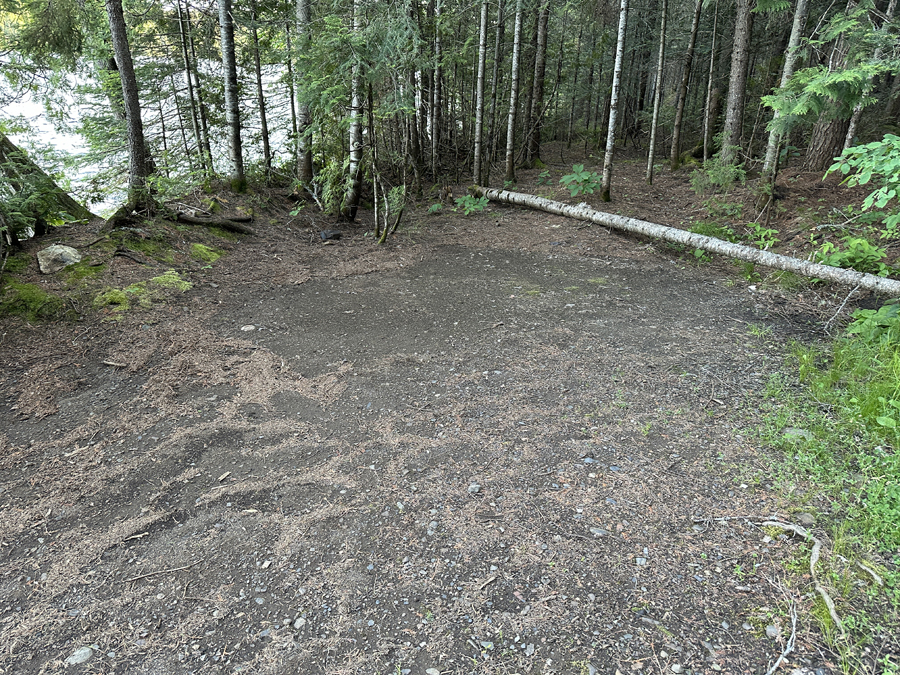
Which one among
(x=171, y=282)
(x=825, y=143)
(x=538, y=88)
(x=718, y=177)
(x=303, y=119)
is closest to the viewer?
(x=171, y=282)

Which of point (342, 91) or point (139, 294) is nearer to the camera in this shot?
point (139, 294)

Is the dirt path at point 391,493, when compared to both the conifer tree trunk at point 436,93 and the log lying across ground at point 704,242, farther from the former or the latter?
the conifer tree trunk at point 436,93

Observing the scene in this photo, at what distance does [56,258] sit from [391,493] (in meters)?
5.61

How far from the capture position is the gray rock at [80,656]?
218cm

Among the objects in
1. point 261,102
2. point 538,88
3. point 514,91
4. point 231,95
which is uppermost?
point 538,88

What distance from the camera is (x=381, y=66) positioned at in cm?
761

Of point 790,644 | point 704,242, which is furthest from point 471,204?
point 790,644

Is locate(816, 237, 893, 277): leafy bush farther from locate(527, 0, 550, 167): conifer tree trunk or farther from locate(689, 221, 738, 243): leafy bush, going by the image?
locate(527, 0, 550, 167): conifer tree trunk

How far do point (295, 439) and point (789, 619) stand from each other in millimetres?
3325

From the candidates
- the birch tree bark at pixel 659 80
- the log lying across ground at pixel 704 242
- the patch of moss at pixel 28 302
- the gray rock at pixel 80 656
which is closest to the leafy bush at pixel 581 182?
the log lying across ground at pixel 704 242

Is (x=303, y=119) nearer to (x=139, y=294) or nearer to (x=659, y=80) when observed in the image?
(x=139, y=294)

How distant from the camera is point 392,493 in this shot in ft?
10.5

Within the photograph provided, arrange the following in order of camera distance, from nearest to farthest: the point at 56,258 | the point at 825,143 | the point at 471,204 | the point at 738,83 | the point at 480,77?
the point at 56,258, the point at 825,143, the point at 480,77, the point at 738,83, the point at 471,204

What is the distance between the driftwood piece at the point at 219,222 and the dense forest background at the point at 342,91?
22.7 inches
